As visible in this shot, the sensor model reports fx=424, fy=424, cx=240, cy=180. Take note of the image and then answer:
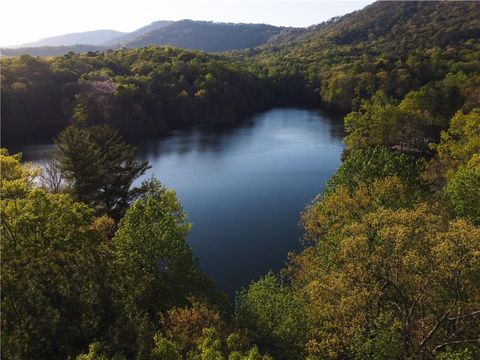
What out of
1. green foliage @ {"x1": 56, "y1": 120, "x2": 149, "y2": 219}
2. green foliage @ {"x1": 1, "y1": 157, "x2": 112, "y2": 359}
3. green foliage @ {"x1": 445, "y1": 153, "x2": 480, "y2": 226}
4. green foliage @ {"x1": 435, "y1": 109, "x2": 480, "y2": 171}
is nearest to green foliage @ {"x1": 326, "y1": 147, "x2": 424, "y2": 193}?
green foliage @ {"x1": 445, "y1": 153, "x2": 480, "y2": 226}

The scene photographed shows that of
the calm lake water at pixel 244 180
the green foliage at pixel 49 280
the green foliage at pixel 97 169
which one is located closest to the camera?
the green foliage at pixel 49 280

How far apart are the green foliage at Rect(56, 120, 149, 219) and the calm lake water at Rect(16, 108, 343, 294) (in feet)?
37.9

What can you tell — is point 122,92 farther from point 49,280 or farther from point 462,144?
point 49,280

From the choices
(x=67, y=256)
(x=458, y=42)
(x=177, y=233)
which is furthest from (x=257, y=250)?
(x=458, y=42)

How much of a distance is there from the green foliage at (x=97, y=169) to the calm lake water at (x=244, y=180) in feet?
37.9

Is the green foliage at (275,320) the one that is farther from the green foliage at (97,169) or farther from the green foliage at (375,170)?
the green foliage at (97,169)

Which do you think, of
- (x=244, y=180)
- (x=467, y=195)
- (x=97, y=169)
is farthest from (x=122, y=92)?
(x=467, y=195)

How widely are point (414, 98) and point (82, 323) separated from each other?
9178 centimetres

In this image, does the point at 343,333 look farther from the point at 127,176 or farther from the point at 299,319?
the point at 127,176

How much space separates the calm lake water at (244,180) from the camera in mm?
52938

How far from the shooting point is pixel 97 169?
4788cm

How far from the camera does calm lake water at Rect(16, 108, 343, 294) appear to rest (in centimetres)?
5294

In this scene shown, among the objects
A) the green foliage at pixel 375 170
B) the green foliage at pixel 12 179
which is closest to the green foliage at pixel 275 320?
the green foliage at pixel 375 170

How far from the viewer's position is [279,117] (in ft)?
490
